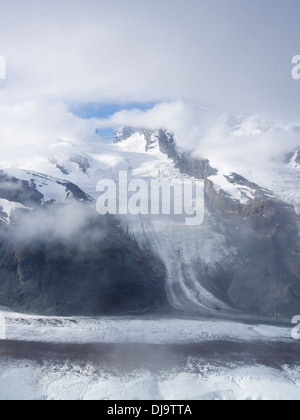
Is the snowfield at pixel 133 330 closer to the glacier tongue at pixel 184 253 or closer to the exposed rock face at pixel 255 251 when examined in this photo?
the glacier tongue at pixel 184 253

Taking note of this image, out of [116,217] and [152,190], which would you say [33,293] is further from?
[152,190]

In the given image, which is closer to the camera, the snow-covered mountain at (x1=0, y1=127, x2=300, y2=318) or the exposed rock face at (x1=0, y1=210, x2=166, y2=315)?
the exposed rock face at (x1=0, y1=210, x2=166, y2=315)

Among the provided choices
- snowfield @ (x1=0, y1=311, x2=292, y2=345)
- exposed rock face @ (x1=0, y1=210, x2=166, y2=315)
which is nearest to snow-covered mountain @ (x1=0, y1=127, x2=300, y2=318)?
exposed rock face @ (x1=0, y1=210, x2=166, y2=315)

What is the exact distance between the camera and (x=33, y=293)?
64.5m

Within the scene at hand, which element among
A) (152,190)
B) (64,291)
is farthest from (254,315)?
(152,190)

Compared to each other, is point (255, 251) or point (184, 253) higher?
point (255, 251)

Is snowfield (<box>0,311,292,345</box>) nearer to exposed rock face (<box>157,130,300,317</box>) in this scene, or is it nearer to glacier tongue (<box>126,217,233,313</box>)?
glacier tongue (<box>126,217,233,313</box>)

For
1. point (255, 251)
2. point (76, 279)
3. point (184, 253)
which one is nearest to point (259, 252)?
point (255, 251)

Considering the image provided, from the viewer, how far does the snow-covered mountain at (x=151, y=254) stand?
6688 cm

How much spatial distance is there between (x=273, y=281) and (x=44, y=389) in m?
47.3

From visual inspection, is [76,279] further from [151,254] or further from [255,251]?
[255,251]

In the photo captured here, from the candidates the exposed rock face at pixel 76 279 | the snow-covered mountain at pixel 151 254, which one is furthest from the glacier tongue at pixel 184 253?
the exposed rock face at pixel 76 279

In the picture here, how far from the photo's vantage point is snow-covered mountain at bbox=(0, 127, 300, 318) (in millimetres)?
66875

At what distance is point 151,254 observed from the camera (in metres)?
83.6
